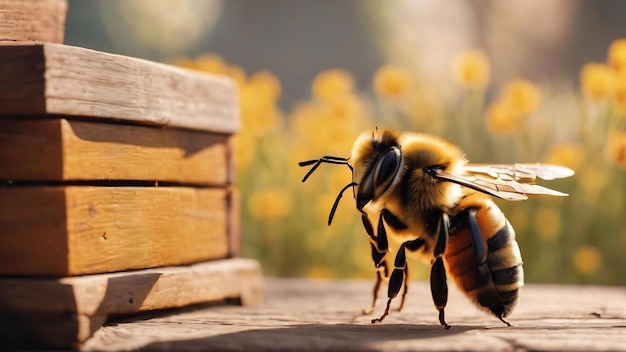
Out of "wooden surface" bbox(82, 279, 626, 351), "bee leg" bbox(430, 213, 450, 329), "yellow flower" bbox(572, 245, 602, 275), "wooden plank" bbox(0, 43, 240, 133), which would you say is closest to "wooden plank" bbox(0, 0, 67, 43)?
"wooden plank" bbox(0, 43, 240, 133)

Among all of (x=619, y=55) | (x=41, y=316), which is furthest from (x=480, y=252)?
(x=619, y=55)

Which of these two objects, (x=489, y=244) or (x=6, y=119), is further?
(x=489, y=244)

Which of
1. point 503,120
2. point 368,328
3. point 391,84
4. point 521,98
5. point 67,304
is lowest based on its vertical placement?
point 368,328

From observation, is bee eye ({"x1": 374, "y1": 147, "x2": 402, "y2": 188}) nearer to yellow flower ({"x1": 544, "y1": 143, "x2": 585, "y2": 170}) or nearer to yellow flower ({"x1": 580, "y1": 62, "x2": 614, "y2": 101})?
yellow flower ({"x1": 544, "y1": 143, "x2": 585, "y2": 170})

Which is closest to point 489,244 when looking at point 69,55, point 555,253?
point 69,55

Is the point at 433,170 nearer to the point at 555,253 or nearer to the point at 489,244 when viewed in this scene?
the point at 489,244

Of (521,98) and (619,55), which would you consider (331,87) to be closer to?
(521,98)
